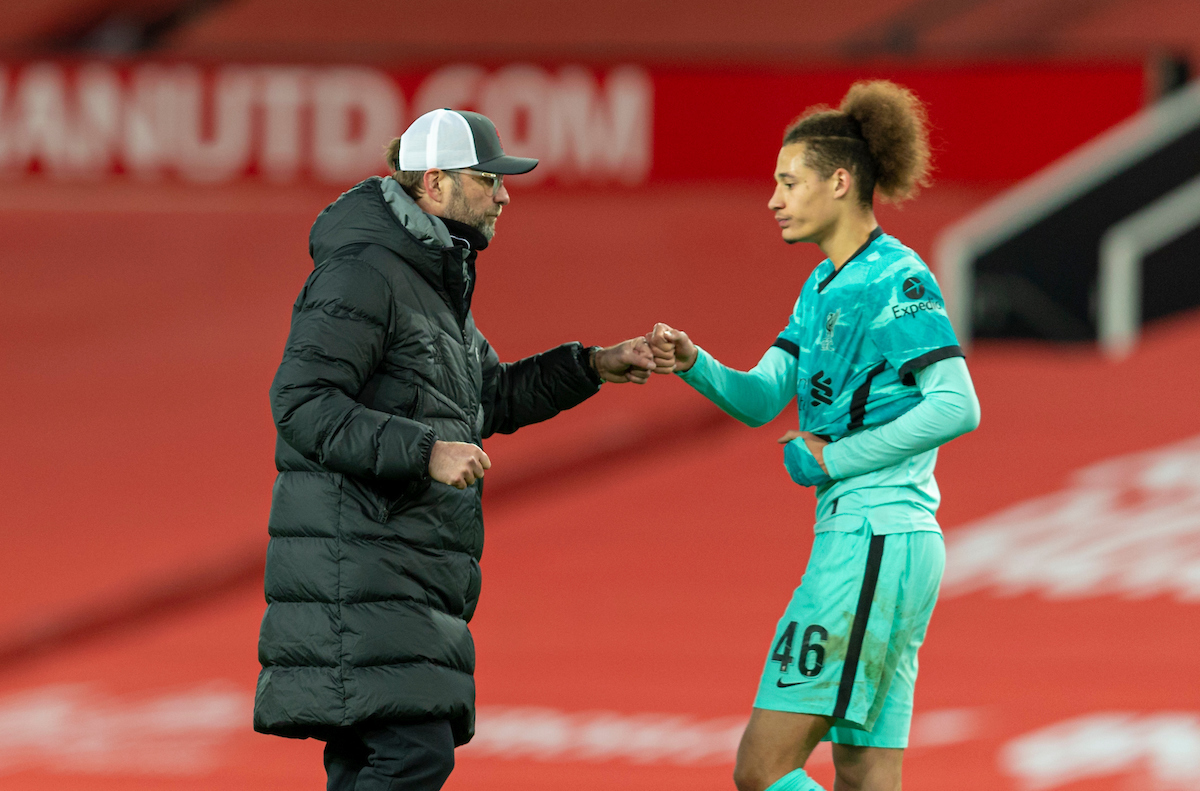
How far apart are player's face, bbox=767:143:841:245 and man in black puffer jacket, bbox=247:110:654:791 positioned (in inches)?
18.8

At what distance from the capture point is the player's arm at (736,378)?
2.36 m

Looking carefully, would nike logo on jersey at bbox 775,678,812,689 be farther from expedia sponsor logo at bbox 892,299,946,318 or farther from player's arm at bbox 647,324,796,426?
expedia sponsor logo at bbox 892,299,946,318

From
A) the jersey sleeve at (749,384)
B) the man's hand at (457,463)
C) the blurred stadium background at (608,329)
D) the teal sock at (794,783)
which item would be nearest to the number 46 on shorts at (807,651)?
the teal sock at (794,783)

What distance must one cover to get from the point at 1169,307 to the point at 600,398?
2.54 meters

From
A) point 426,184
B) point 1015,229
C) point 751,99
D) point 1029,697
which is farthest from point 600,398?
point 426,184

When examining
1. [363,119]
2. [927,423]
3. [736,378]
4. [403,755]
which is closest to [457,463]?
[403,755]

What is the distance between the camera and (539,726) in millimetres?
4488

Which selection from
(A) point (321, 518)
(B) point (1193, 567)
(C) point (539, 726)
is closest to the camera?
(A) point (321, 518)

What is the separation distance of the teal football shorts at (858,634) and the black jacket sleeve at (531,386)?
1.77 feet

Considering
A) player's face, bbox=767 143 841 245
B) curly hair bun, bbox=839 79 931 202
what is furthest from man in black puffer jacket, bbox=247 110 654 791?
curly hair bun, bbox=839 79 931 202

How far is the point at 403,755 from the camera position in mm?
2078

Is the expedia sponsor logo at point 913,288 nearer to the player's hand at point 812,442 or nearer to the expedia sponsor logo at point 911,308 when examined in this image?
the expedia sponsor logo at point 911,308

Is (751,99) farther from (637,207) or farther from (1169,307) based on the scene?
(1169,307)

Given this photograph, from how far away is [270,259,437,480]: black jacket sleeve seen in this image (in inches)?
78.2
